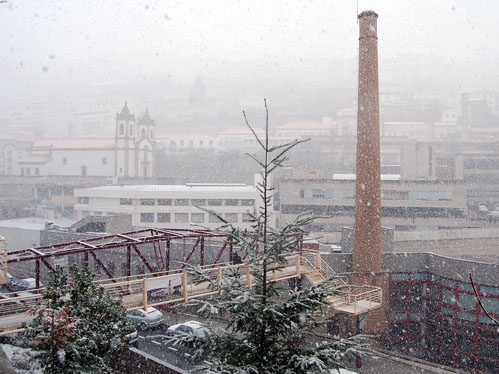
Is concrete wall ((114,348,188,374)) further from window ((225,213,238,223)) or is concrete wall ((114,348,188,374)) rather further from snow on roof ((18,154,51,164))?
snow on roof ((18,154,51,164))

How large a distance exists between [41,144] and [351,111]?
77884 mm

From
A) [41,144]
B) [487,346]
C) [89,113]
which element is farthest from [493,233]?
[89,113]

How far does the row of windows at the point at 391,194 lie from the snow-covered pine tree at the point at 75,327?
30.1 m

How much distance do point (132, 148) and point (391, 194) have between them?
1888 inches

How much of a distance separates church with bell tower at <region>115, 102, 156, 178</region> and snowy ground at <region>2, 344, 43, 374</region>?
65226mm

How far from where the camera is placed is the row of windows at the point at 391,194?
35.4 meters

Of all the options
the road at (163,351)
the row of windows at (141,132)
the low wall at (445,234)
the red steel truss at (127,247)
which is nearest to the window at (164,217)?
the low wall at (445,234)

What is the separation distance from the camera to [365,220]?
17.0 meters

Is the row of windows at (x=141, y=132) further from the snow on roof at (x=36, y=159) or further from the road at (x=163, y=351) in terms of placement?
the road at (x=163, y=351)

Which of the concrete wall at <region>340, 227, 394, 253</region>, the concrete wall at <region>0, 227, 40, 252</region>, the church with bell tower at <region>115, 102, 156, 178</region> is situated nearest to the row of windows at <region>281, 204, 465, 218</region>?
the concrete wall at <region>340, 227, 394, 253</region>

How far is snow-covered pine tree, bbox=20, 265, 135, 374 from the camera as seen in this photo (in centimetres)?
628

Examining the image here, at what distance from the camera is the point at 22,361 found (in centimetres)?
779

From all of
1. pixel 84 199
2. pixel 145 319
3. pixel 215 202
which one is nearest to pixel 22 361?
pixel 145 319

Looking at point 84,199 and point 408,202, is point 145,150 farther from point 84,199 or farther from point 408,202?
point 408,202
